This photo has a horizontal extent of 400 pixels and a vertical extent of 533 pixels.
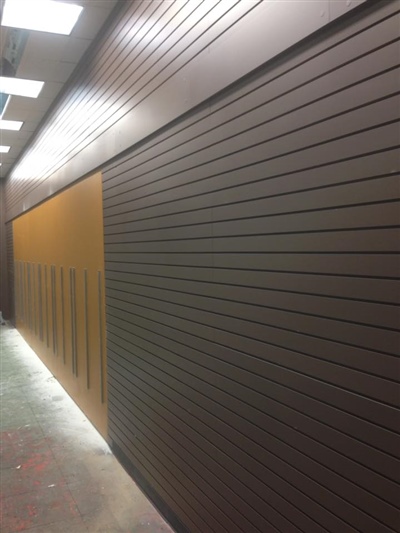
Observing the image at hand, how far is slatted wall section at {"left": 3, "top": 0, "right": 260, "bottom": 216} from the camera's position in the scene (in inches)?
88.1

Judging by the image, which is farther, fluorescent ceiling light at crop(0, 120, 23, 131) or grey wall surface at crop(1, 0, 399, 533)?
fluorescent ceiling light at crop(0, 120, 23, 131)

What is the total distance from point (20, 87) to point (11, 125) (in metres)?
1.91

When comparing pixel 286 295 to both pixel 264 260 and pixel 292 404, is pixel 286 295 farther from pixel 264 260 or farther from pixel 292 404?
pixel 292 404

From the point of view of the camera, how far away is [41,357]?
26.0 ft

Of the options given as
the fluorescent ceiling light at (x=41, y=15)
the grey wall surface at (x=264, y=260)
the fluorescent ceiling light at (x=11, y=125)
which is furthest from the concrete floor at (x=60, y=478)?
the fluorescent ceiling light at (x=11, y=125)

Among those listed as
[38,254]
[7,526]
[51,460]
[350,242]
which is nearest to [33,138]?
[38,254]

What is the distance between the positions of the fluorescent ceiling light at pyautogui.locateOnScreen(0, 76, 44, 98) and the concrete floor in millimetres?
3976

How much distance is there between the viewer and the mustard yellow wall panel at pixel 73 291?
4398mm

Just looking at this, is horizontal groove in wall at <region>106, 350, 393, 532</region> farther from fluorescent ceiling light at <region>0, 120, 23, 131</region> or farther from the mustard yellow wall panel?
fluorescent ceiling light at <region>0, 120, 23, 131</region>

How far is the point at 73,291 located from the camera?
529cm

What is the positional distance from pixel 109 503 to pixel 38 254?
5.56 metres

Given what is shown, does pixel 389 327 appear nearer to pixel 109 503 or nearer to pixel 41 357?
pixel 109 503

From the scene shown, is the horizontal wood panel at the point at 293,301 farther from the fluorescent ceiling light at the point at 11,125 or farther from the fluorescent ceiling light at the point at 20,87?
the fluorescent ceiling light at the point at 11,125

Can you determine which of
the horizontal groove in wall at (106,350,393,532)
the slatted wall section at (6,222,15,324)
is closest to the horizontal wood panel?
the horizontal groove in wall at (106,350,393,532)
